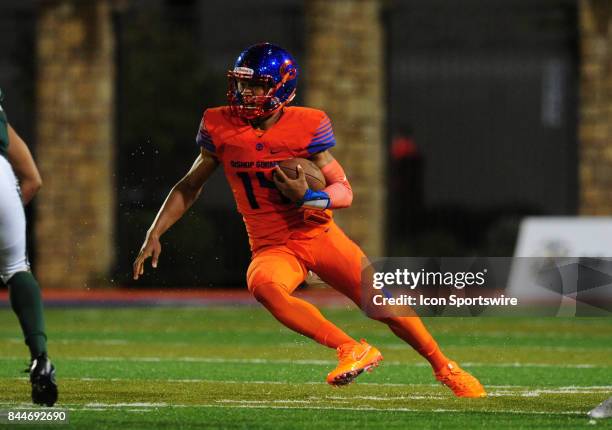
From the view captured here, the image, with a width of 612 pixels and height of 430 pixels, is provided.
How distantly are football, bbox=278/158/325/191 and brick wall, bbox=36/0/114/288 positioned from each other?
12763 millimetres

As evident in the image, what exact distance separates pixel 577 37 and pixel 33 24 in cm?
793

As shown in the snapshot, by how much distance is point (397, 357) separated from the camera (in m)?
11.0

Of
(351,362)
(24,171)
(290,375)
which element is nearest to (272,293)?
(351,362)

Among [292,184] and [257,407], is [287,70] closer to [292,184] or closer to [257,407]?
[292,184]

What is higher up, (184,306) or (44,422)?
(44,422)

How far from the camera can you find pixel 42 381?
6258 mm

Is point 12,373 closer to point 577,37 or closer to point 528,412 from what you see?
point 528,412

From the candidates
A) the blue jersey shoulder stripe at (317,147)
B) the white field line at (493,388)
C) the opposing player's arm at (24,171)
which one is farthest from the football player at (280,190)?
the opposing player's arm at (24,171)

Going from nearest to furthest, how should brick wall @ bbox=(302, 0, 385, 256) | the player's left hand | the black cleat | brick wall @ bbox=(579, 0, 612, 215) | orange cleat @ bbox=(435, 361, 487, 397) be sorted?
the black cleat < the player's left hand < orange cleat @ bbox=(435, 361, 487, 397) < brick wall @ bbox=(579, 0, 612, 215) < brick wall @ bbox=(302, 0, 385, 256)

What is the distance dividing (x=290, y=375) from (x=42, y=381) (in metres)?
3.09

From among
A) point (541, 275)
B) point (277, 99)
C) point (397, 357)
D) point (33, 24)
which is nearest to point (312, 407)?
point (277, 99)

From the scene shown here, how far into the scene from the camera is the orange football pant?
744 centimetres

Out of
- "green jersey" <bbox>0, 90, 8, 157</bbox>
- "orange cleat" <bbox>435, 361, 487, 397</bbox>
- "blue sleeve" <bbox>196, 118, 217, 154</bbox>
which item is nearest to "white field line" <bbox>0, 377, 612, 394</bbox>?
"orange cleat" <bbox>435, 361, 487, 397</bbox>

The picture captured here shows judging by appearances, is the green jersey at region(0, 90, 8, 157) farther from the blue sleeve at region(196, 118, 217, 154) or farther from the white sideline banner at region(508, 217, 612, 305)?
the white sideline banner at region(508, 217, 612, 305)
